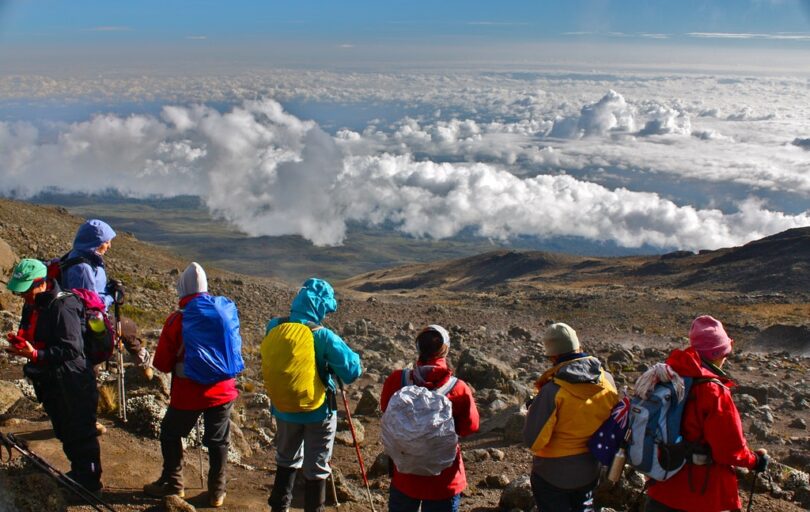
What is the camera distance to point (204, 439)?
620 centimetres

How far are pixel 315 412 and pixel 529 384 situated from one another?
9249 millimetres

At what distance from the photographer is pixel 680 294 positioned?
1886 inches

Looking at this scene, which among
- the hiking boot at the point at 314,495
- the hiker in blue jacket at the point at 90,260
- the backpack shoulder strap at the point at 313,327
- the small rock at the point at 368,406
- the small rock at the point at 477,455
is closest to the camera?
the backpack shoulder strap at the point at 313,327

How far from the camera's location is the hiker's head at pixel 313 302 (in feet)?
19.3

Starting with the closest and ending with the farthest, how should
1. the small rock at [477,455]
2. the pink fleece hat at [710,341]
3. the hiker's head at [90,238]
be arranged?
the pink fleece hat at [710,341] < the hiker's head at [90,238] < the small rock at [477,455]

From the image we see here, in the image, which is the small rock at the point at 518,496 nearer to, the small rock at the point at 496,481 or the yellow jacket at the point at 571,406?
the small rock at the point at 496,481

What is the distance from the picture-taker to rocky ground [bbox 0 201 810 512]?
6.95m

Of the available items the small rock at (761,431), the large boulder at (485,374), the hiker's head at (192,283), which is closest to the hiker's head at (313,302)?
the hiker's head at (192,283)

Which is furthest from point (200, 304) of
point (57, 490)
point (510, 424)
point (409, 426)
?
point (510, 424)

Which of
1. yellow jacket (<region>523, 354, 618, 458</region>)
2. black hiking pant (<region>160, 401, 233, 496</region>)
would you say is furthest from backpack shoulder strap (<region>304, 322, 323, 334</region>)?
yellow jacket (<region>523, 354, 618, 458</region>)

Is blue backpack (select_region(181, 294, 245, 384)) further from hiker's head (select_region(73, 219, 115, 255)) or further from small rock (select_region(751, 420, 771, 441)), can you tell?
small rock (select_region(751, 420, 771, 441))

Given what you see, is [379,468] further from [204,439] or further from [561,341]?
[561,341]

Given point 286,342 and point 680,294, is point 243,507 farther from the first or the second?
point 680,294

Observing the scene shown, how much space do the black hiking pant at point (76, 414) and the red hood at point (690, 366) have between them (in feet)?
15.6
